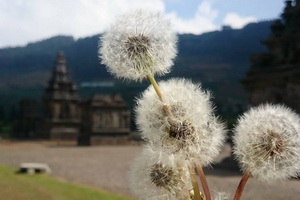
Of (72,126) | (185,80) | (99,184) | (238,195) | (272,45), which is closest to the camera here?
(238,195)

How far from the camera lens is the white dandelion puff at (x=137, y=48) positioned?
141 cm

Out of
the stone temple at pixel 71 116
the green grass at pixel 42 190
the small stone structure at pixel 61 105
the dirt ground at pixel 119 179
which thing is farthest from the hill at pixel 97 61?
the green grass at pixel 42 190

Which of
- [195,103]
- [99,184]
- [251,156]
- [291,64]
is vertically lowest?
[99,184]

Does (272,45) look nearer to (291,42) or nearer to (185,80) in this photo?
(291,42)

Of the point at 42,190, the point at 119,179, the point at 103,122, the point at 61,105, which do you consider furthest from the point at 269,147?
the point at 61,105

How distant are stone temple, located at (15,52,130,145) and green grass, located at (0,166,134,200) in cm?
2127

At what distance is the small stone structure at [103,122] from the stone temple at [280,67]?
1755cm

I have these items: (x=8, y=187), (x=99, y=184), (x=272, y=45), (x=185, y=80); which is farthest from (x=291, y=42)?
(x=185, y=80)

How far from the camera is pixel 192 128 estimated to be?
138cm

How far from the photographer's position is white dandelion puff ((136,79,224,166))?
1351 mm

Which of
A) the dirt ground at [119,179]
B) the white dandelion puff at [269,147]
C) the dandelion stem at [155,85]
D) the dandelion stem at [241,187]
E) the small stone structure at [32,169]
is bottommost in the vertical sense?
the dirt ground at [119,179]

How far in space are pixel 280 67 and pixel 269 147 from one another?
15989 millimetres

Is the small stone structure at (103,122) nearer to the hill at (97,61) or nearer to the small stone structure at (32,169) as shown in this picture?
the small stone structure at (32,169)

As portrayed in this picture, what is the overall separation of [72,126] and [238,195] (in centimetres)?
4267
